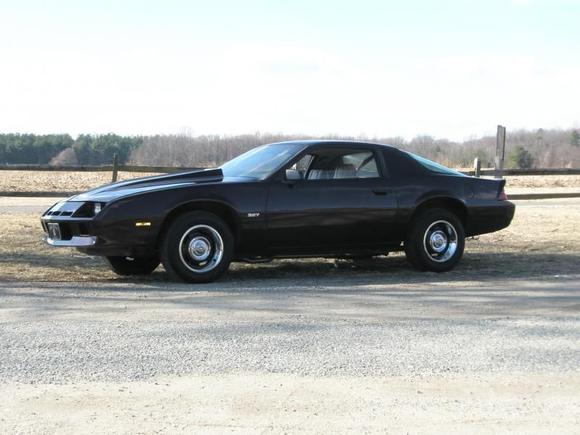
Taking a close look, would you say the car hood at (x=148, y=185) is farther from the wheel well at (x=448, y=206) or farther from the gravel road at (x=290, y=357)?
the wheel well at (x=448, y=206)

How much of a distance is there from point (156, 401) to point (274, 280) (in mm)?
4518

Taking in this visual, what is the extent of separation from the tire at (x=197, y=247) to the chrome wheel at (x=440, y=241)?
234 centimetres

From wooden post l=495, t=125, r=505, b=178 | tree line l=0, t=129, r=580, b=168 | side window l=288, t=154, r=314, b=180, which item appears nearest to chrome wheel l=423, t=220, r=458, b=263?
side window l=288, t=154, r=314, b=180

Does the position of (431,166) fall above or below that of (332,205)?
above

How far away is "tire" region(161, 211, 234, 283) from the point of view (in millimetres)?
7809

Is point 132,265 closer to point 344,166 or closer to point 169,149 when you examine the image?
point 344,166

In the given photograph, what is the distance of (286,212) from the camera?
27.3 ft

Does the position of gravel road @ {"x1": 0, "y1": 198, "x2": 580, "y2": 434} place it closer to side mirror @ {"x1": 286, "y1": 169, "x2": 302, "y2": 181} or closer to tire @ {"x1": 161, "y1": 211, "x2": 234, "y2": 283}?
tire @ {"x1": 161, "y1": 211, "x2": 234, "y2": 283}

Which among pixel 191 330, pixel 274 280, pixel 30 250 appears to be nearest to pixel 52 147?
pixel 30 250

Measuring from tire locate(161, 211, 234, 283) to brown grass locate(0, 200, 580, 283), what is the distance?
0.60 metres

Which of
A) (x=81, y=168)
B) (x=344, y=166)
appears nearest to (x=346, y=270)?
(x=344, y=166)

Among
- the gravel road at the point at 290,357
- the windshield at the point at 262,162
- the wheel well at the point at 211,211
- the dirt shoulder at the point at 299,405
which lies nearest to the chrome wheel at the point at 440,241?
the gravel road at the point at 290,357

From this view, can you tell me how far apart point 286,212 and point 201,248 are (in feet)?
3.31

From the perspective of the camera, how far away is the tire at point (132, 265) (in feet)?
28.9
